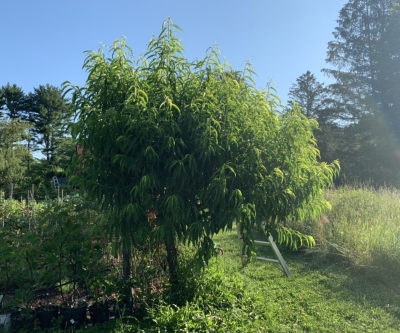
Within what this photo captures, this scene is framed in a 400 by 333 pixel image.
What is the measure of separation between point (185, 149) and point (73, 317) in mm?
1939

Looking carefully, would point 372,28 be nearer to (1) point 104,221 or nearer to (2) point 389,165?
(2) point 389,165

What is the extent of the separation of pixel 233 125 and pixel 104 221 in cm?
176

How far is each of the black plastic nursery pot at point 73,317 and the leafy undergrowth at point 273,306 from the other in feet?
0.72

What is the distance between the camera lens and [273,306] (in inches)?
144

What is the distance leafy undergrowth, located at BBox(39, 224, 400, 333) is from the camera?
2902 millimetres

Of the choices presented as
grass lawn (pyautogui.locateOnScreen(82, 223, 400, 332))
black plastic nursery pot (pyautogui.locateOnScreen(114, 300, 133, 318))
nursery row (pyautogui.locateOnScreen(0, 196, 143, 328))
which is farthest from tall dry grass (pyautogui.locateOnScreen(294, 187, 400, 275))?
nursery row (pyautogui.locateOnScreen(0, 196, 143, 328))

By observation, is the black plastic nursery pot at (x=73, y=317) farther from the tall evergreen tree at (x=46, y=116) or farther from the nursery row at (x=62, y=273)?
the tall evergreen tree at (x=46, y=116)

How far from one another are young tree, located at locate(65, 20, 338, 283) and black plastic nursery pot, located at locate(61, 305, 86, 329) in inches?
32.5

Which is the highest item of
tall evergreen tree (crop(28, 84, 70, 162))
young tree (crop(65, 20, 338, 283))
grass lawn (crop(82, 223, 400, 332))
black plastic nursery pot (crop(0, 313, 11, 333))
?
tall evergreen tree (crop(28, 84, 70, 162))

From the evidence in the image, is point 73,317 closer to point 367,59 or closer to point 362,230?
point 362,230

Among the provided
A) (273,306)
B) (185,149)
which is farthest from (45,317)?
(273,306)

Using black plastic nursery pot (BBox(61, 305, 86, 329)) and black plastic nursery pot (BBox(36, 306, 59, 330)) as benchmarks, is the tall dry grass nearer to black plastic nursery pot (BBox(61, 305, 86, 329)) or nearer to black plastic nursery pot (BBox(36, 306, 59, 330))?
black plastic nursery pot (BBox(61, 305, 86, 329))

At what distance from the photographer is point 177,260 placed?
378cm

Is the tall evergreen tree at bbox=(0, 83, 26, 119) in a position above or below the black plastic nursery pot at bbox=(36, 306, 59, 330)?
above
